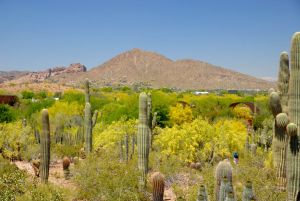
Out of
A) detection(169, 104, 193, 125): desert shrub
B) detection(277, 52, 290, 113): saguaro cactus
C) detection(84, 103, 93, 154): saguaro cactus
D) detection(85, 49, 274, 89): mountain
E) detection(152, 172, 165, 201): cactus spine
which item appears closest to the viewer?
detection(152, 172, 165, 201): cactus spine

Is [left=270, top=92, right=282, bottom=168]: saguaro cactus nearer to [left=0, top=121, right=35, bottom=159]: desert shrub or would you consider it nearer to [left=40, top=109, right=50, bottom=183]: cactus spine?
[left=40, top=109, right=50, bottom=183]: cactus spine

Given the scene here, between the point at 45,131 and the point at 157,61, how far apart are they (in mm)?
147044

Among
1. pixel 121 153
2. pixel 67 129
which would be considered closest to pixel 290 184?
pixel 121 153

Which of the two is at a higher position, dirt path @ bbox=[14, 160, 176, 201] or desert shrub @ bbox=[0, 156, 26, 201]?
desert shrub @ bbox=[0, 156, 26, 201]

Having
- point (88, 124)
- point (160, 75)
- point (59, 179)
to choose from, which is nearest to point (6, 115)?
point (59, 179)

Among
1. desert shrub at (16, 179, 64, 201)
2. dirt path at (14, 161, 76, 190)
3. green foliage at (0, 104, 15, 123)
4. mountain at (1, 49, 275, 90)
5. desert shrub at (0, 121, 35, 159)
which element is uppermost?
mountain at (1, 49, 275, 90)

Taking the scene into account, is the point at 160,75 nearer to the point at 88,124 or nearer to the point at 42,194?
the point at 88,124

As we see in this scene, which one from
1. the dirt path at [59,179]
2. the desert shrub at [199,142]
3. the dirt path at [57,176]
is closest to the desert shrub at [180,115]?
the dirt path at [59,179]

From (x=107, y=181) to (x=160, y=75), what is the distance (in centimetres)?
13399

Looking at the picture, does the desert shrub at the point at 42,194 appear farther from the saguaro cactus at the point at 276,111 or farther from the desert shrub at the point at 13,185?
the saguaro cactus at the point at 276,111

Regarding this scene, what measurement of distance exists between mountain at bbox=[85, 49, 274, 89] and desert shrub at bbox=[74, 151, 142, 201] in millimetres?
119819

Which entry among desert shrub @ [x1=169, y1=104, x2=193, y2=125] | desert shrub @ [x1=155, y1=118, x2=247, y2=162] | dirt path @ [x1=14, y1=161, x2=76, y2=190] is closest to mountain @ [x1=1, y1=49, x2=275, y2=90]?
desert shrub @ [x1=169, y1=104, x2=193, y2=125]

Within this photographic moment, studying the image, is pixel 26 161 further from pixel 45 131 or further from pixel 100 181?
pixel 100 181

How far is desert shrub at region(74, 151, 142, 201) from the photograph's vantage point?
1179 cm
